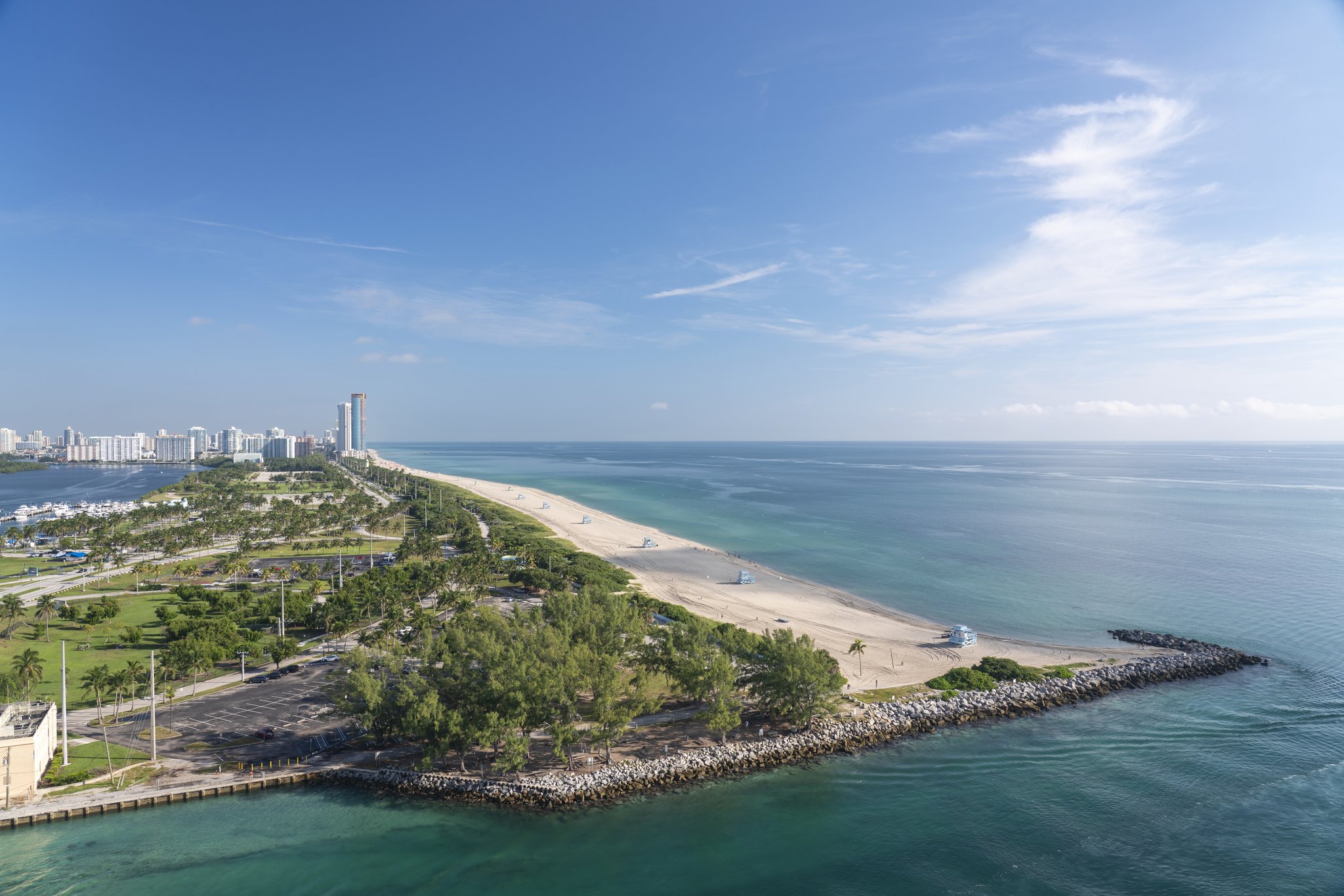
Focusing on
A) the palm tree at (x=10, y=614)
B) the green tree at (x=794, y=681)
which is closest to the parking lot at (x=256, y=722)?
the green tree at (x=794, y=681)

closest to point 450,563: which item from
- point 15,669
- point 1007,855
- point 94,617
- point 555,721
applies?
point 94,617

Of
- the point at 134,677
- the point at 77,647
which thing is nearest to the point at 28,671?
the point at 134,677

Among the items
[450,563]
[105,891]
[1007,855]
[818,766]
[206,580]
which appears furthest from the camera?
[206,580]

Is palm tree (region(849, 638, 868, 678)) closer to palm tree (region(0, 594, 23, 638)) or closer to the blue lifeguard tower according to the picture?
the blue lifeguard tower

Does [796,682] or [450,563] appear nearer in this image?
[796,682]

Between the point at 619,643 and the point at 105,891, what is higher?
the point at 619,643

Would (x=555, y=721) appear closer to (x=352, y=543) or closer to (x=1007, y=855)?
(x=1007, y=855)
